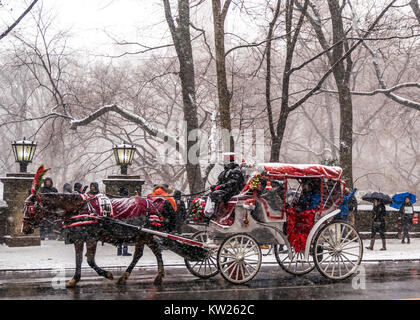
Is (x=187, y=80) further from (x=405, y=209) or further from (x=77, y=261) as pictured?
(x=77, y=261)

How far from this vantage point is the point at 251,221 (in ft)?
32.3

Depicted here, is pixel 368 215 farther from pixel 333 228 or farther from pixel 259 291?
pixel 259 291

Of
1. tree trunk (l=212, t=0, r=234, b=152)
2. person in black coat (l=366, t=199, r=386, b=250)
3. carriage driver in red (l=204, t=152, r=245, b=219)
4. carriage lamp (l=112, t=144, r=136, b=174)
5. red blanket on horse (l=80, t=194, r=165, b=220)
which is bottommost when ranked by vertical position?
person in black coat (l=366, t=199, r=386, b=250)

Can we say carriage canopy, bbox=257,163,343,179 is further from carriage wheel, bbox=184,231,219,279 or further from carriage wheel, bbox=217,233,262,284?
carriage wheel, bbox=184,231,219,279

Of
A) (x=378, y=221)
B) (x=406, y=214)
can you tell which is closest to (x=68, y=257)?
(x=378, y=221)

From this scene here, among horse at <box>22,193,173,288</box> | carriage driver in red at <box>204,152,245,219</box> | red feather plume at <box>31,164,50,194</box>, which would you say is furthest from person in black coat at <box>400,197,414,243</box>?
red feather plume at <box>31,164,50,194</box>

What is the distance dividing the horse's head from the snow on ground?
3.44 m

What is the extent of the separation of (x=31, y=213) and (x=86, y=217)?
2.97 ft

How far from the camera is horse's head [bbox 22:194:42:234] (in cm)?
859

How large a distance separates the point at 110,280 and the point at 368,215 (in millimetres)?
13153

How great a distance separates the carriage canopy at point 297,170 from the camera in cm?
954

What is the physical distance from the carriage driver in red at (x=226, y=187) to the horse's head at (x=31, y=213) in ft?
10.0
